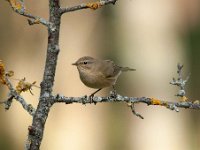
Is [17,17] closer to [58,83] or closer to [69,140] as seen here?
[58,83]

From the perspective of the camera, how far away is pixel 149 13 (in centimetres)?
1362

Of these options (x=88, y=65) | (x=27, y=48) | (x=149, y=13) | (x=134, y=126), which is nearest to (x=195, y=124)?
(x=134, y=126)

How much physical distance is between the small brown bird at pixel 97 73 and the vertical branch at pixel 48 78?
243cm

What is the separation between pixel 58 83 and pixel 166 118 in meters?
2.39

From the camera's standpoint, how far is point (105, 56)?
576 inches

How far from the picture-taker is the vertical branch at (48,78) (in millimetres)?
3682

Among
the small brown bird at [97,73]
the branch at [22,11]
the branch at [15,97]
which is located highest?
the small brown bird at [97,73]

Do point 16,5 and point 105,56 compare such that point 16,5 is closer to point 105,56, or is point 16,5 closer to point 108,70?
point 108,70

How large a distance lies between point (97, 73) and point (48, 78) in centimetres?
287

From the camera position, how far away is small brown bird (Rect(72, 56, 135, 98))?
6.34 meters

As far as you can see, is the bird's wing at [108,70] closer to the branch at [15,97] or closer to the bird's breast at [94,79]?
the bird's breast at [94,79]

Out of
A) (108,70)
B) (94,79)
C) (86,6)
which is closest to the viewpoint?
(86,6)

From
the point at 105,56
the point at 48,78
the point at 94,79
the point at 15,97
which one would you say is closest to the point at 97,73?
the point at 94,79

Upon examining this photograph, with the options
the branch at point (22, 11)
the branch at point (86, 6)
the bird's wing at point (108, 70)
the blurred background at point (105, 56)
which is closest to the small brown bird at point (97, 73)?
the bird's wing at point (108, 70)
